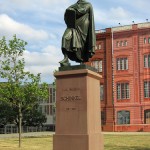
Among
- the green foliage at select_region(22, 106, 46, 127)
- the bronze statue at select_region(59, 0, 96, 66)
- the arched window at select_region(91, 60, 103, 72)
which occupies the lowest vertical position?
the green foliage at select_region(22, 106, 46, 127)

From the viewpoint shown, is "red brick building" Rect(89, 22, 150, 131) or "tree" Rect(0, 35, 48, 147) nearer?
"tree" Rect(0, 35, 48, 147)

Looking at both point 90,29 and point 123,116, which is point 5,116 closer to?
point 123,116

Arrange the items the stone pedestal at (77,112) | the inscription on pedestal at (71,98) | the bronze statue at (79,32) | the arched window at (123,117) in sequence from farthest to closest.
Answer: the arched window at (123,117), the bronze statue at (79,32), the inscription on pedestal at (71,98), the stone pedestal at (77,112)

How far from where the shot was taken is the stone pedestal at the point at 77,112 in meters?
10.5

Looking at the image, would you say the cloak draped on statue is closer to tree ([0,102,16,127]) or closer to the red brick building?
the red brick building

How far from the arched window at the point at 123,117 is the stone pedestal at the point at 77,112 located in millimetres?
39901

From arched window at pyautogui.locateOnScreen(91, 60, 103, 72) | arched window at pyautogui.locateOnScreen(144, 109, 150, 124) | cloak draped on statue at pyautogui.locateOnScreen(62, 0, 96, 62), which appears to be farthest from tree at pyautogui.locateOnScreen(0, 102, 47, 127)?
cloak draped on statue at pyautogui.locateOnScreen(62, 0, 96, 62)

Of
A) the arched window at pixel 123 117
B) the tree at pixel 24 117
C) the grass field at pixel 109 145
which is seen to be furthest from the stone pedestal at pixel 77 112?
the tree at pixel 24 117

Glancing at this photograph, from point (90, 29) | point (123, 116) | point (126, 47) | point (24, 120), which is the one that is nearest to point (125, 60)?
point (126, 47)

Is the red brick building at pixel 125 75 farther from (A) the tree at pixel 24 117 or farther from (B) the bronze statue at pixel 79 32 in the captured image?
(B) the bronze statue at pixel 79 32

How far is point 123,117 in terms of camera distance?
167ft

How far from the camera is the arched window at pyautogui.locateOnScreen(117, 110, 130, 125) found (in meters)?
50.4

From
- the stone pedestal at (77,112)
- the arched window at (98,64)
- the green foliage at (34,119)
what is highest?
the arched window at (98,64)

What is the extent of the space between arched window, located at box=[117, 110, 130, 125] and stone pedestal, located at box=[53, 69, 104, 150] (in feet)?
131
